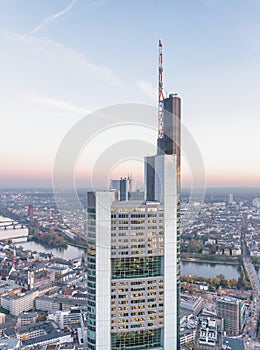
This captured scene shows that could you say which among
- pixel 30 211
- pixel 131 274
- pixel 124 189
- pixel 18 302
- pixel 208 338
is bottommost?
pixel 18 302

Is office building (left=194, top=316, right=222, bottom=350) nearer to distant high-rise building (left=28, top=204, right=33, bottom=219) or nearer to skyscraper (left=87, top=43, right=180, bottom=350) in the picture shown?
skyscraper (left=87, top=43, right=180, bottom=350)

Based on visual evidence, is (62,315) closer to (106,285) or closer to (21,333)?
(21,333)

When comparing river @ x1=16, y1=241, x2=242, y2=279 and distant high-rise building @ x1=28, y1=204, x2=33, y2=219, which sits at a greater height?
distant high-rise building @ x1=28, y1=204, x2=33, y2=219

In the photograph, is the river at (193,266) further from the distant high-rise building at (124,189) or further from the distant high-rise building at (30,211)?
the distant high-rise building at (124,189)

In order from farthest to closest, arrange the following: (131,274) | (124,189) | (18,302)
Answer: (18,302) < (124,189) < (131,274)

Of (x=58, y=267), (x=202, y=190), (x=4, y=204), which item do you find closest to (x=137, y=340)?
(x=202, y=190)

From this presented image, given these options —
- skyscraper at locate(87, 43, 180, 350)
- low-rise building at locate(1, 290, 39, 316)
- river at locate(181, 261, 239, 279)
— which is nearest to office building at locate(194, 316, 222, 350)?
skyscraper at locate(87, 43, 180, 350)

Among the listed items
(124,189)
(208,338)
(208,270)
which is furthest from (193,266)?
(124,189)

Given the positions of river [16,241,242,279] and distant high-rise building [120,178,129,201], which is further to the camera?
river [16,241,242,279]

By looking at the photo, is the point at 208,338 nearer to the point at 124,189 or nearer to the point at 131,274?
the point at 131,274
